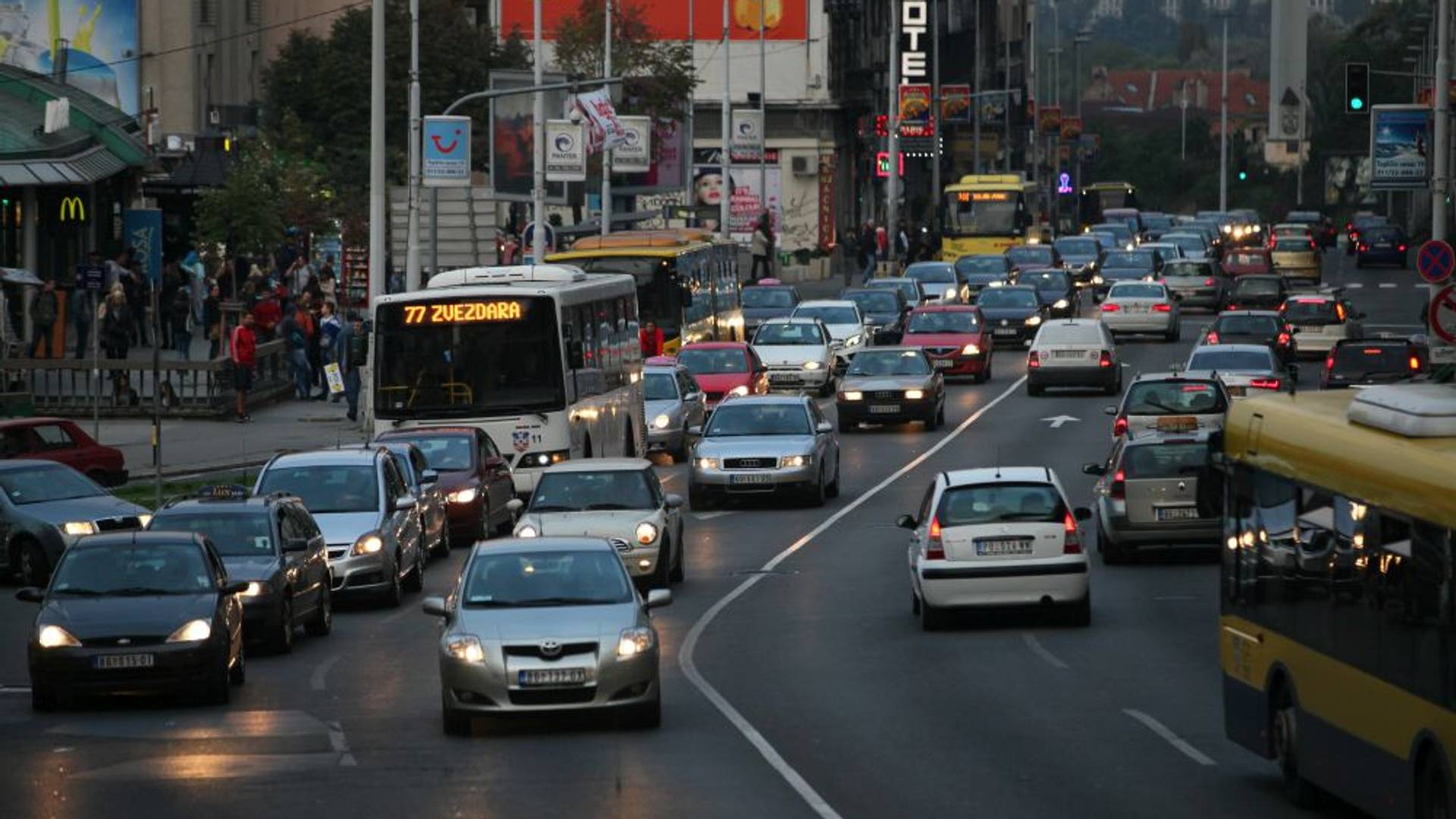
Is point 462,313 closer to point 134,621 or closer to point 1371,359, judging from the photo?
point 134,621

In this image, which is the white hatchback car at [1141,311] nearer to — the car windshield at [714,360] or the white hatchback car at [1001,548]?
the car windshield at [714,360]

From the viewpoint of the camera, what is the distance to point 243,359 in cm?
4797

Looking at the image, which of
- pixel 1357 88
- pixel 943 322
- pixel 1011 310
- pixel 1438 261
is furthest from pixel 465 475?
pixel 1011 310

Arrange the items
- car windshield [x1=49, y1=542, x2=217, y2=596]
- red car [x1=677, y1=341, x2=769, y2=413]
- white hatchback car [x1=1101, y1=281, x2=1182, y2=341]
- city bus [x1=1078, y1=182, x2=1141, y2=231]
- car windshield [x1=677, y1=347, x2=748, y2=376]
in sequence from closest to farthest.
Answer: car windshield [x1=49, y1=542, x2=217, y2=596], red car [x1=677, y1=341, x2=769, y2=413], car windshield [x1=677, y1=347, x2=748, y2=376], white hatchback car [x1=1101, y1=281, x2=1182, y2=341], city bus [x1=1078, y1=182, x2=1141, y2=231]

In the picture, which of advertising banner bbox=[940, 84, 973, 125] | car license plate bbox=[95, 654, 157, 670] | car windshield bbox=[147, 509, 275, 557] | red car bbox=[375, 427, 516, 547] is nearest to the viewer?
car license plate bbox=[95, 654, 157, 670]

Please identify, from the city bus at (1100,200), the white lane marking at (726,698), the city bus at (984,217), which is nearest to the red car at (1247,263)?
the city bus at (984,217)

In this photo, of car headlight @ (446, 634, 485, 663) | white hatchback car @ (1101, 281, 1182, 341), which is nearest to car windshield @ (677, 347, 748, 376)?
white hatchback car @ (1101, 281, 1182, 341)

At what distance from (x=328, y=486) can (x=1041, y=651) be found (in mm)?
9062

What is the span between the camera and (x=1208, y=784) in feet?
56.0

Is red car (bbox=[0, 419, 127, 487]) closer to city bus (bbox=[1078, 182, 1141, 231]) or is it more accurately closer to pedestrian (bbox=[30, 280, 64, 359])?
pedestrian (bbox=[30, 280, 64, 359])

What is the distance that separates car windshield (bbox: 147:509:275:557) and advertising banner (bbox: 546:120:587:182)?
34504mm

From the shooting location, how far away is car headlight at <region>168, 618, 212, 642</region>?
21.6 metres

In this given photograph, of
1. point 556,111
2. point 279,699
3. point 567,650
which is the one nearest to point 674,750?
point 567,650

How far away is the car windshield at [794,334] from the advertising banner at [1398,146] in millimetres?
11736
